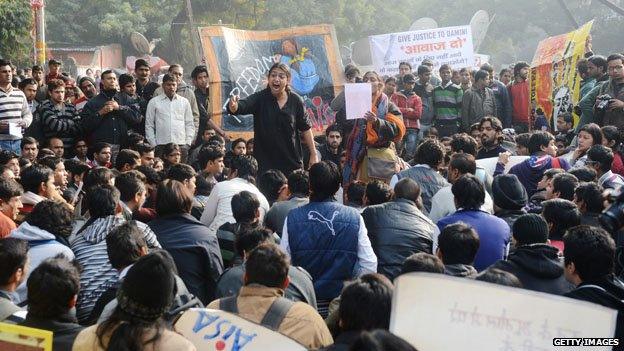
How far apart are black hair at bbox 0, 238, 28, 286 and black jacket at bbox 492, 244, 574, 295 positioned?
2500 millimetres

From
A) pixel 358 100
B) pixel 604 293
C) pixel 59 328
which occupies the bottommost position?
pixel 59 328

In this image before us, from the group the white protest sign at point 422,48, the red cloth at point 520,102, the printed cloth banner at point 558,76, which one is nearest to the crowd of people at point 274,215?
the printed cloth banner at point 558,76

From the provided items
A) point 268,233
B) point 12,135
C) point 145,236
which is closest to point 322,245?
point 268,233

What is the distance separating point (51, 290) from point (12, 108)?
263 inches

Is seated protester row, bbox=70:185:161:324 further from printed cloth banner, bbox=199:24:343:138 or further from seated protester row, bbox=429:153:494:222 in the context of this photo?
printed cloth banner, bbox=199:24:343:138

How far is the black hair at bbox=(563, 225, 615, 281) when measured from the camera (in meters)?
4.46

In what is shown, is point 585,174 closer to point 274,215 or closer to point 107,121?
point 274,215

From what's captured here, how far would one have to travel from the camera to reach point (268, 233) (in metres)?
5.25

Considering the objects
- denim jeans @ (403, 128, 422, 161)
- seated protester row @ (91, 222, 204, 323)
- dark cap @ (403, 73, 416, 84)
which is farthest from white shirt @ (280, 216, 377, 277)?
dark cap @ (403, 73, 416, 84)

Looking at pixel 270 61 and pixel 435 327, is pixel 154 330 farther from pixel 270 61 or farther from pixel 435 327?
pixel 270 61

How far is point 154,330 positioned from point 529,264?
7.95ft

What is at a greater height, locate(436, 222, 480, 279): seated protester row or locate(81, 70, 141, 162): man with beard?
locate(81, 70, 141, 162): man with beard

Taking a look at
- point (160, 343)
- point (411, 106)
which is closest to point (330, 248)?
point (160, 343)

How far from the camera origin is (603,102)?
385 inches
